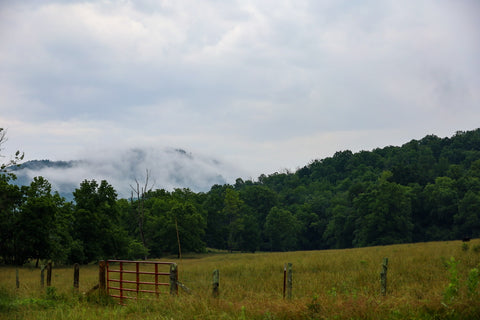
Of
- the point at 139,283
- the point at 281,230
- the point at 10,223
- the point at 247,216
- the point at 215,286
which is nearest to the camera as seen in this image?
the point at 215,286

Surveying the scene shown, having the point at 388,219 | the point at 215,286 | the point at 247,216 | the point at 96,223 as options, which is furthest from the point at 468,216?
the point at 215,286

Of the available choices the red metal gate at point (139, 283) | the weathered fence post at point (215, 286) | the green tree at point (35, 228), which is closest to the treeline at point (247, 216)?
the green tree at point (35, 228)

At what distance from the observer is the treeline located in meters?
38.6

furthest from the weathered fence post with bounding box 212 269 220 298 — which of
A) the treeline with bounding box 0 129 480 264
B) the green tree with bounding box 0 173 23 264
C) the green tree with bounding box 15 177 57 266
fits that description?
the green tree with bounding box 15 177 57 266

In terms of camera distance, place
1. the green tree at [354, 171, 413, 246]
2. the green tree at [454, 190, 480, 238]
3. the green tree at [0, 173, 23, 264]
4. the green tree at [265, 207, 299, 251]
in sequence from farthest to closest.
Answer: the green tree at [265, 207, 299, 251]
the green tree at [354, 171, 413, 246]
the green tree at [454, 190, 480, 238]
the green tree at [0, 173, 23, 264]

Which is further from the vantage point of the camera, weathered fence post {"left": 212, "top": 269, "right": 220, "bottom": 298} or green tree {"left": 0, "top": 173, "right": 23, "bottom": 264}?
green tree {"left": 0, "top": 173, "right": 23, "bottom": 264}

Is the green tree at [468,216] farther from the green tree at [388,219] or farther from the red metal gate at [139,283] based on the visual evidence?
the red metal gate at [139,283]

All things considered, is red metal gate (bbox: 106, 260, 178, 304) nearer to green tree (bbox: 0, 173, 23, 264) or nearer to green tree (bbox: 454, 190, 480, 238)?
green tree (bbox: 0, 173, 23, 264)

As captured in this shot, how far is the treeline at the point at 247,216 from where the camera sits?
3862 cm

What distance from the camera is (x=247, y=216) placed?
90.2 meters

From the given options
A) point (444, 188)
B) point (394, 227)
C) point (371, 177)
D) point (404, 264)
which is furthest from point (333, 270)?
point (371, 177)

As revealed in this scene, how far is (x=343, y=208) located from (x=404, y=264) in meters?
69.1

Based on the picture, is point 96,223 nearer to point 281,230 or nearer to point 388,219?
point 281,230

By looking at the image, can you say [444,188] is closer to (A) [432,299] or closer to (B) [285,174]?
(A) [432,299]
